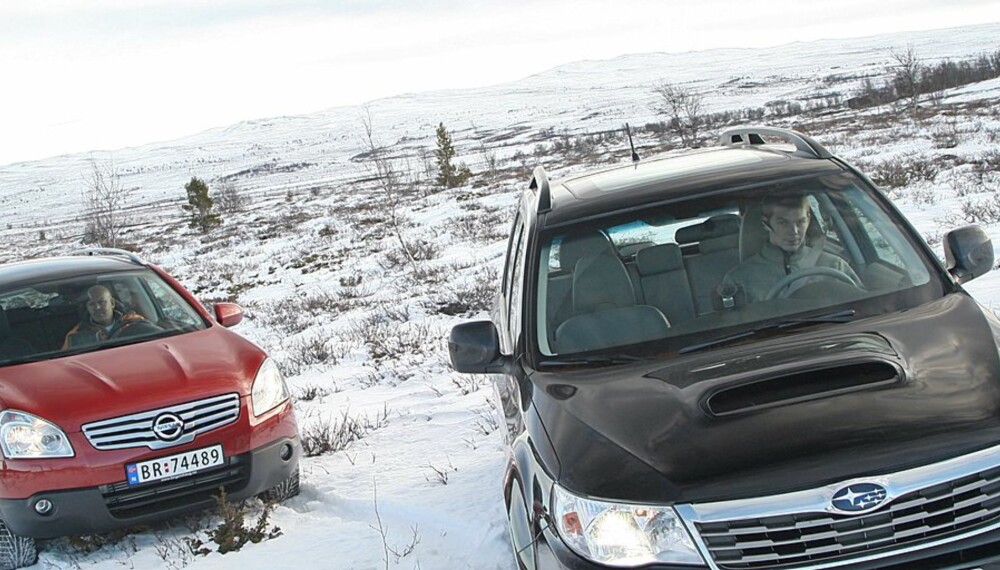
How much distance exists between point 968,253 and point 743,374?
4.57 feet

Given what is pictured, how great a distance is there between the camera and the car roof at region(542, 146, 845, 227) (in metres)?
3.67

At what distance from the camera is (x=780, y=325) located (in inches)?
122

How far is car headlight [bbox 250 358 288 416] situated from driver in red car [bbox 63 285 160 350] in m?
1.05

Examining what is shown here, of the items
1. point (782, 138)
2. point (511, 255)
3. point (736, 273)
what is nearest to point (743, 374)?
point (736, 273)

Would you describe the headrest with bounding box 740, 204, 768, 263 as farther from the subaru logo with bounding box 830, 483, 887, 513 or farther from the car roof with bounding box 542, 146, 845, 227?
the subaru logo with bounding box 830, 483, 887, 513

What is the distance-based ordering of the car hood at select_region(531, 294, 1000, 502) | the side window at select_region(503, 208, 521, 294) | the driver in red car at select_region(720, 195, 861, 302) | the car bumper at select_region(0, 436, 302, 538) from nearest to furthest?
the car hood at select_region(531, 294, 1000, 502), the driver in red car at select_region(720, 195, 861, 302), the side window at select_region(503, 208, 521, 294), the car bumper at select_region(0, 436, 302, 538)

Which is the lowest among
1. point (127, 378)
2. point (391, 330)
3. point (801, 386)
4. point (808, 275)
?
point (391, 330)

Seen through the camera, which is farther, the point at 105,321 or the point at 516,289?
the point at 105,321

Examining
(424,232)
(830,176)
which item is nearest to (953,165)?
(424,232)

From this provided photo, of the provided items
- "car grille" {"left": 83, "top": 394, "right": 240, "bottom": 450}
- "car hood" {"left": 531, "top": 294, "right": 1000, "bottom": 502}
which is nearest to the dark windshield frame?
"car hood" {"left": 531, "top": 294, "right": 1000, "bottom": 502}

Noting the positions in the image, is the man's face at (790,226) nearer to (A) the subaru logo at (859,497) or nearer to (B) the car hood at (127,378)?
(A) the subaru logo at (859,497)

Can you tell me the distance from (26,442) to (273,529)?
4.43 feet

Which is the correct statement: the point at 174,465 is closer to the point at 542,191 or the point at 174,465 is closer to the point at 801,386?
the point at 542,191

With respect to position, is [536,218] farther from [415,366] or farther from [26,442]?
[415,366]
